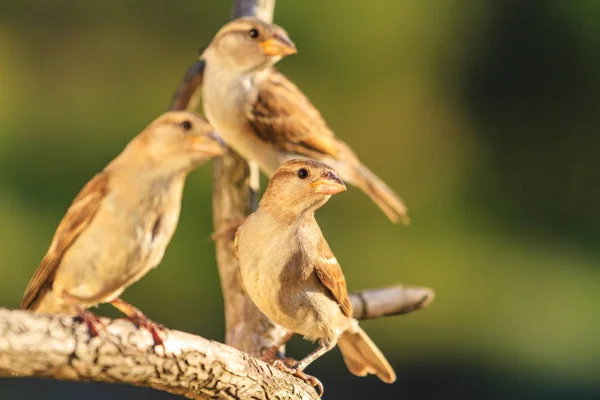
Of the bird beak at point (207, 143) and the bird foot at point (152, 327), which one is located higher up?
the bird beak at point (207, 143)

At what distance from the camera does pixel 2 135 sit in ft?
10.3

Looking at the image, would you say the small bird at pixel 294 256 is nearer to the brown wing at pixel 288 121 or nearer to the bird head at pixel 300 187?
the bird head at pixel 300 187

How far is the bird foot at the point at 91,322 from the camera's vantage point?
867mm

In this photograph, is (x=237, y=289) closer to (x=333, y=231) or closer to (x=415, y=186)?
(x=333, y=231)

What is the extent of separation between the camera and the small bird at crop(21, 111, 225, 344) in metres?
1.03

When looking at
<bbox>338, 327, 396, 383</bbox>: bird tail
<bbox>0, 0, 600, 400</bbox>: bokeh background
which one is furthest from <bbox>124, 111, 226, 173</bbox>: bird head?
<bbox>0, 0, 600, 400</bbox>: bokeh background

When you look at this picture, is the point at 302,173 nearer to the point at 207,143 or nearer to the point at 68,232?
the point at 207,143

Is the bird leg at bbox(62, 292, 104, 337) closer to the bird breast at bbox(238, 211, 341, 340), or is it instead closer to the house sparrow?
the bird breast at bbox(238, 211, 341, 340)

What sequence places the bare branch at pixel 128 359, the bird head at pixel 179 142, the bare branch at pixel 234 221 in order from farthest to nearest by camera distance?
the bare branch at pixel 234 221, the bird head at pixel 179 142, the bare branch at pixel 128 359

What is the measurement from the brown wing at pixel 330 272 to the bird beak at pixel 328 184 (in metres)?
0.10

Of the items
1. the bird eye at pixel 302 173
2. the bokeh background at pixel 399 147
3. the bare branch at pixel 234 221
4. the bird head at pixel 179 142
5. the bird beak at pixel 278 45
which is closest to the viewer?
the bird eye at pixel 302 173

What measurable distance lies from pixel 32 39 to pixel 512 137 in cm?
191

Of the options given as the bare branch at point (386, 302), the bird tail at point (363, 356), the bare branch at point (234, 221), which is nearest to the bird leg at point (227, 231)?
the bare branch at point (234, 221)

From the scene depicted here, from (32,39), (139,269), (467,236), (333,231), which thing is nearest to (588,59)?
(467,236)
